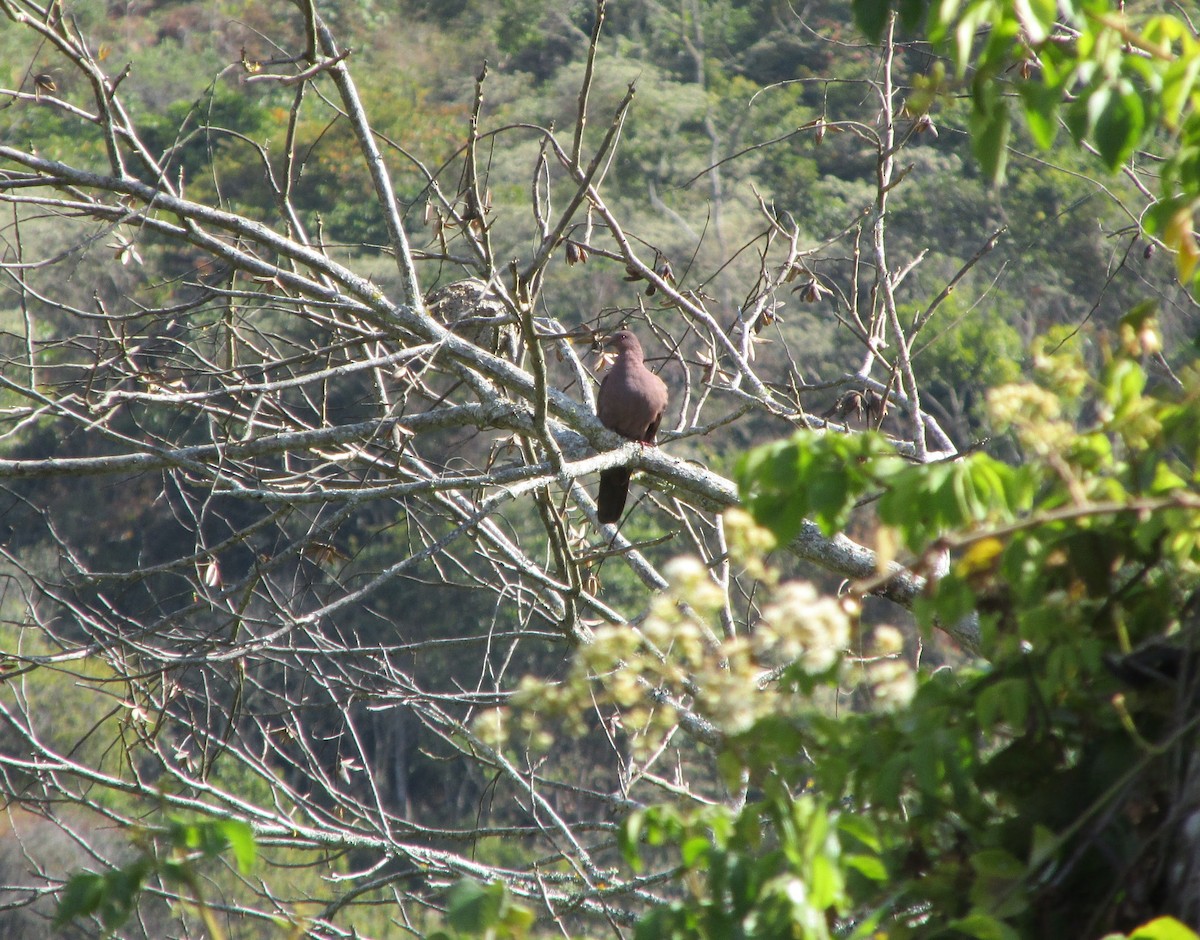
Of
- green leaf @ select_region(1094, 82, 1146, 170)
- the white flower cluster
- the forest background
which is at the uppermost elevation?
green leaf @ select_region(1094, 82, 1146, 170)

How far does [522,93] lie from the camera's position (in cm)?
1762

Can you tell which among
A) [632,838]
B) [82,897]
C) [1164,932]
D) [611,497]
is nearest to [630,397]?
[611,497]

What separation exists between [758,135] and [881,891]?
56.5ft

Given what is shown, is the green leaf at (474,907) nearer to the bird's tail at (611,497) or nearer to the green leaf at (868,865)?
the green leaf at (868,865)

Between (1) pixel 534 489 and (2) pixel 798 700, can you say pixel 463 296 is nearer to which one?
(1) pixel 534 489

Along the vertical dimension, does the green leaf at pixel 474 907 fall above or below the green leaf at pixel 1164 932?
below

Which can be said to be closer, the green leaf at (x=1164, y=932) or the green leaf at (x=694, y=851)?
the green leaf at (x=1164, y=932)

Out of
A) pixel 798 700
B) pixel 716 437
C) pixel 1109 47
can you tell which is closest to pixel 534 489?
pixel 798 700

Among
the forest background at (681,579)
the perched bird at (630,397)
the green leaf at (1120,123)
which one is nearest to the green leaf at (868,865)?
the forest background at (681,579)

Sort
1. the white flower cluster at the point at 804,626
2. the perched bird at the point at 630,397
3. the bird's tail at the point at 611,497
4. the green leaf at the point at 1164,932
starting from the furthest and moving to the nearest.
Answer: the perched bird at the point at 630,397
the bird's tail at the point at 611,497
the white flower cluster at the point at 804,626
the green leaf at the point at 1164,932

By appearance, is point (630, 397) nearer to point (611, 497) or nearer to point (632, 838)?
point (611, 497)

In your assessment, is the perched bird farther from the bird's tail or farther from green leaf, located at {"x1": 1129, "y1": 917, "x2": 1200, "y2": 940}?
green leaf, located at {"x1": 1129, "y1": 917, "x2": 1200, "y2": 940}

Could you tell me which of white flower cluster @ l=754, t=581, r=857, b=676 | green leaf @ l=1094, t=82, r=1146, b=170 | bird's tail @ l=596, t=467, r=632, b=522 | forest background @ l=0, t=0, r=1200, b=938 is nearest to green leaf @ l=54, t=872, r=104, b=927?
forest background @ l=0, t=0, r=1200, b=938

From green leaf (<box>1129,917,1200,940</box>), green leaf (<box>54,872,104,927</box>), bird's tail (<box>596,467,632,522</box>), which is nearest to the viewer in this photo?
green leaf (<box>1129,917,1200,940</box>)
